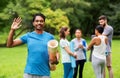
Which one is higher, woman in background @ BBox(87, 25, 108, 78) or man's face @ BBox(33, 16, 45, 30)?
man's face @ BBox(33, 16, 45, 30)

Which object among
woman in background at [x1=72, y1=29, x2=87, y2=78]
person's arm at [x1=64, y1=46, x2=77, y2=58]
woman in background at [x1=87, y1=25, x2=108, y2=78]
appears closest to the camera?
woman in background at [x1=87, y1=25, x2=108, y2=78]

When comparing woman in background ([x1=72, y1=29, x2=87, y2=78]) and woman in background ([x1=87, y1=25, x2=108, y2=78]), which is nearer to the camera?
woman in background ([x1=87, y1=25, x2=108, y2=78])

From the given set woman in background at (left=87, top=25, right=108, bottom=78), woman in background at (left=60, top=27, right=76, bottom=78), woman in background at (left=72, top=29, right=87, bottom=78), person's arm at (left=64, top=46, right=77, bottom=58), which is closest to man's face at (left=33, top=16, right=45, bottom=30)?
woman in background at (left=87, top=25, right=108, bottom=78)

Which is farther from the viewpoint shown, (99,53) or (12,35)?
(99,53)

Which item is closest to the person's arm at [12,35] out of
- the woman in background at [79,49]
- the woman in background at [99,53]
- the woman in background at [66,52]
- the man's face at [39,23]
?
the man's face at [39,23]

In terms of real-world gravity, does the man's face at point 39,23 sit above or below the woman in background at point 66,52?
above

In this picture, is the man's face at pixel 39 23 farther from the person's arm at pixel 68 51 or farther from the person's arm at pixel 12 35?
the person's arm at pixel 68 51

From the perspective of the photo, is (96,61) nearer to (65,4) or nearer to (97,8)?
(65,4)

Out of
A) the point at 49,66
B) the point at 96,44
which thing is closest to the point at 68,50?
the point at 96,44

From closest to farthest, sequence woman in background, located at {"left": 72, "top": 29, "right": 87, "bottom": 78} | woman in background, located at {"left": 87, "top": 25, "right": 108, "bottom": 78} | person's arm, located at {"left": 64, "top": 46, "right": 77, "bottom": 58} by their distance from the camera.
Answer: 1. woman in background, located at {"left": 87, "top": 25, "right": 108, "bottom": 78}
2. person's arm, located at {"left": 64, "top": 46, "right": 77, "bottom": 58}
3. woman in background, located at {"left": 72, "top": 29, "right": 87, "bottom": 78}

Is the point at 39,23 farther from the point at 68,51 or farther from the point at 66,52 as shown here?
the point at 66,52

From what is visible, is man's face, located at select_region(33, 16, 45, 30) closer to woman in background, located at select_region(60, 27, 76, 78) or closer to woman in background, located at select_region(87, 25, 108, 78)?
woman in background, located at select_region(87, 25, 108, 78)

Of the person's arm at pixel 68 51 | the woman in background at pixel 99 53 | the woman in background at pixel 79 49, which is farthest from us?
the woman in background at pixel 79 49

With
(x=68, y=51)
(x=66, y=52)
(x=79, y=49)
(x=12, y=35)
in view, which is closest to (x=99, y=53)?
(x=68, y=51)
